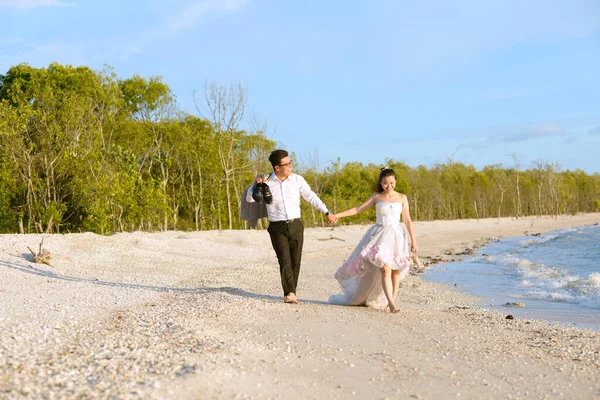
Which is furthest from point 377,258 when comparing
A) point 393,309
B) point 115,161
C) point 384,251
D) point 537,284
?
point 115,161

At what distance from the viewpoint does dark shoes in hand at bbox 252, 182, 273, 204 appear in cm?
820

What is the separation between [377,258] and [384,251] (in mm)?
143

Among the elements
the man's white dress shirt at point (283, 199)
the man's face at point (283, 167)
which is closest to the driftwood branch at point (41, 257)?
the man's white dress shirt at point (283, 199)

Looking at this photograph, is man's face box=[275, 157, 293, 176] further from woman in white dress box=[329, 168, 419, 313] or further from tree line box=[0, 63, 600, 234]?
tree line box=[0, 63, 600, 234]

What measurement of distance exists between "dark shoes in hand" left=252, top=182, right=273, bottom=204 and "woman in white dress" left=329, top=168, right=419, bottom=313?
3.59 feet

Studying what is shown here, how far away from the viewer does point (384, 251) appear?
794 cm

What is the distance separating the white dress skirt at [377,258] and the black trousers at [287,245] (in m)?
0.75

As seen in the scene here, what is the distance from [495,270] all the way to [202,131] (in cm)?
2814

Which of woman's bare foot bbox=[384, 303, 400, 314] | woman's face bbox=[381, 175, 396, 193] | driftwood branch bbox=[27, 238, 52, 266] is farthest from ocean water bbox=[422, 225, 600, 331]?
driftwood branch bbox=[27, 238, 52, 266]

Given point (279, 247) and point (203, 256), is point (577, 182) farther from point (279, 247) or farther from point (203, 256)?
point (279, 247)

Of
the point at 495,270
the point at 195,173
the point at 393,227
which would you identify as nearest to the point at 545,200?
the point at 195,173

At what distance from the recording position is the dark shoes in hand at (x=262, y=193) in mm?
8195

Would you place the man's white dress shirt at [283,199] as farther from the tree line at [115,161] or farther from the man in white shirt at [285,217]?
the tree line at [115,161]

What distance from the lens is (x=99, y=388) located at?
13.1 ft
